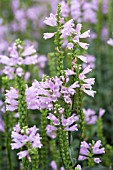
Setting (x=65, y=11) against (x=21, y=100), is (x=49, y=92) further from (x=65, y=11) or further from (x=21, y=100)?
(x=65, y=11)

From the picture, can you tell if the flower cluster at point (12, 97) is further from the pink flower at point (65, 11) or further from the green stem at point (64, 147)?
the pink flower at point (65, 11)

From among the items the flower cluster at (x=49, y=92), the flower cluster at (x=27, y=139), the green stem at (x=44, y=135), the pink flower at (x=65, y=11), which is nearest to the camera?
the flower cluster at (x=27, y=139)

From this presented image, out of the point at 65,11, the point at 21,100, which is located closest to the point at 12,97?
the point at 21,100

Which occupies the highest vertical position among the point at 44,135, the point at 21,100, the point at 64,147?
the point at 21,100

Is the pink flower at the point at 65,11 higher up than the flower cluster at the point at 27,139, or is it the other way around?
the pink flower at the point at 65,11

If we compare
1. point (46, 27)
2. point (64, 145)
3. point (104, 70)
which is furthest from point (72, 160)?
point (46, 27)

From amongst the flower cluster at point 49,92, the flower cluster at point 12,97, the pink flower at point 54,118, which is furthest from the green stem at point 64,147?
the flower cluster at point 12,97

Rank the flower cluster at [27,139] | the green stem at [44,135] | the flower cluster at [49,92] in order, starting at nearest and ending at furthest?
the flower cluster at [27,139] < the flower cluster at [49,92] < the green stem at [44,135]

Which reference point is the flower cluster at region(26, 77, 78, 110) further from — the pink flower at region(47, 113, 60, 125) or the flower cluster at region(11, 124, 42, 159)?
the flower cluster at region(11, 124, 42, 159)

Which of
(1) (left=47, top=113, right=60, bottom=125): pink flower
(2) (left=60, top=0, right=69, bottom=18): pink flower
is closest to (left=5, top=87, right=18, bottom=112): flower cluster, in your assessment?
(1) (left=47, top=113, right=60, bottom=125): pink flower

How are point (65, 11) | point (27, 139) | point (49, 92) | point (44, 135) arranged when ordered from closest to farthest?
point (27, 139)
point (49, 92)
point (44, 135)
point (65, 11)

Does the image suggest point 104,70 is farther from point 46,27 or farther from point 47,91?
point 47,91
